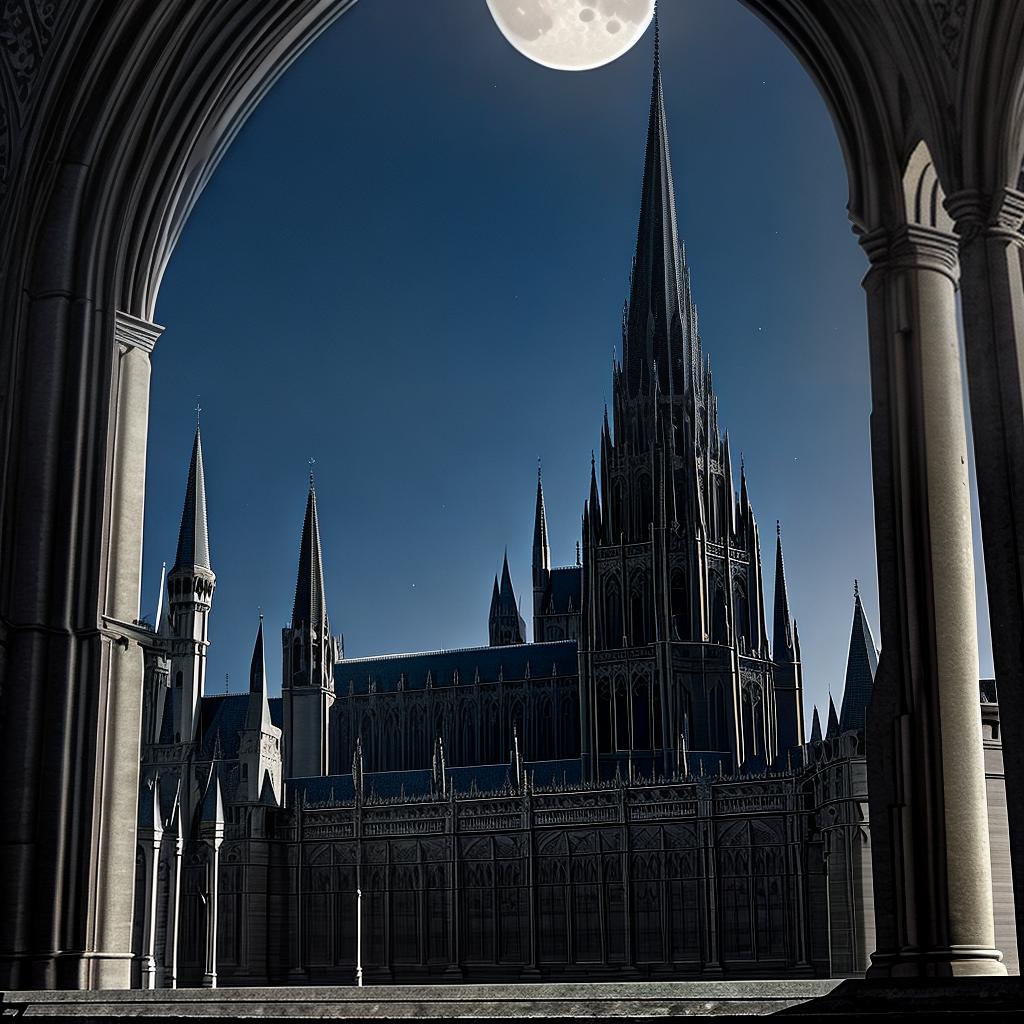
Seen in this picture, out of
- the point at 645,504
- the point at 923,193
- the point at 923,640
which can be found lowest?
the point at 923,640

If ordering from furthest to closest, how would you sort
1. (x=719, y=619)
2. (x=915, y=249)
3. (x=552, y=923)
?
(x=719, y=619), (x=552, y=923), (x=915, y=249)

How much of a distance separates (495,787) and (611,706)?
16.4ft

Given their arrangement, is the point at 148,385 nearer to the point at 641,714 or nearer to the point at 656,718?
the point at 656,718

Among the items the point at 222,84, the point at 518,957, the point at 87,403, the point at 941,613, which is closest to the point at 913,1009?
the point at 941,613

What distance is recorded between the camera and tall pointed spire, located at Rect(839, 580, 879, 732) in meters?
33.0

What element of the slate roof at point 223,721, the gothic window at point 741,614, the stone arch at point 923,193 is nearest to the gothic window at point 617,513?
the gothic window at point 741,614

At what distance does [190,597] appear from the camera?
56406mm

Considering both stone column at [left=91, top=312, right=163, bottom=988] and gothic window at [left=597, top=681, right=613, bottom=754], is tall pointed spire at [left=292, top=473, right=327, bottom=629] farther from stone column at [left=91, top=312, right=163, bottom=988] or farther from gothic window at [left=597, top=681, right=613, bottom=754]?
stone column at [left=91, top=312, right=163, bottom=988]

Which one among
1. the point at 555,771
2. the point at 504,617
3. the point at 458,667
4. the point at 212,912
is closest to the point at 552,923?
the point at 212,912

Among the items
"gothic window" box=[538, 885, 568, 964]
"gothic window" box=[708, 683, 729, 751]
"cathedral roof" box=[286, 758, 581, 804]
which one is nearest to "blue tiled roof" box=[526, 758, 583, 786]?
Answer: "cathedral roof" box=[286, 758, 581, 804]

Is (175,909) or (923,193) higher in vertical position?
(923,193)

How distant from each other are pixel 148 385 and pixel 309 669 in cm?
5245

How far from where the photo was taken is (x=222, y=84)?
7215 mm

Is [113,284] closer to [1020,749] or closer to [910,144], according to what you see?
[910,144]
